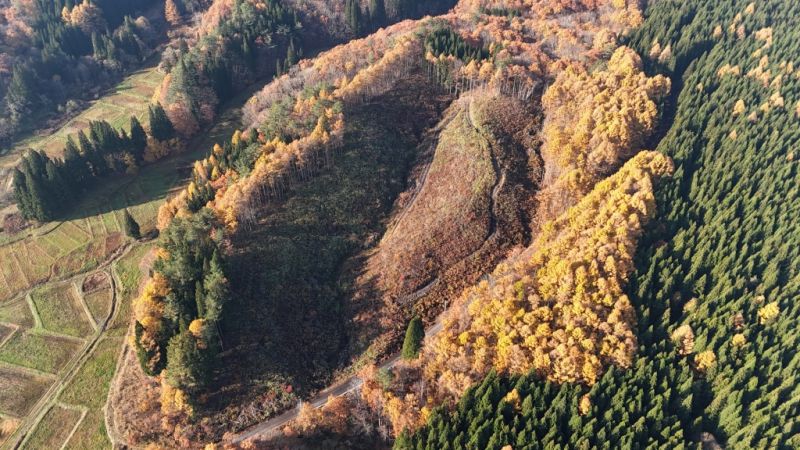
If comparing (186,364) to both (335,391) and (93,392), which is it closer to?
(93,392)

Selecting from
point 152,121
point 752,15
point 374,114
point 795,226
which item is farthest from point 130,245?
point 752,15

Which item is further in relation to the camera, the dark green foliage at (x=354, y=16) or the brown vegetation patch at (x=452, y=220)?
the dark green foliage at (x=354, y=16)

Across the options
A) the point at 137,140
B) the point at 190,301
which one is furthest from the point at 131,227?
the point at 190,301

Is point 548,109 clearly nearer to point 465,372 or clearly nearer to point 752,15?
point 752,15

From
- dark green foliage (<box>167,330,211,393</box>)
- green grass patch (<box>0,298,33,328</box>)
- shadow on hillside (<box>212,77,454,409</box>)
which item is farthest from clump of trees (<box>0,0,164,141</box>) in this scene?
dark green foliage (<box>167,330,211,393</box>)

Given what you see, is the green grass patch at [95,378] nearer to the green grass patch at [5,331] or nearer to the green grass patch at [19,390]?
the green grass patch at [19,390]

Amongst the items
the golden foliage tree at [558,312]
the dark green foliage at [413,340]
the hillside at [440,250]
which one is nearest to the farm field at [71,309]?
the hillside at [440,250]
